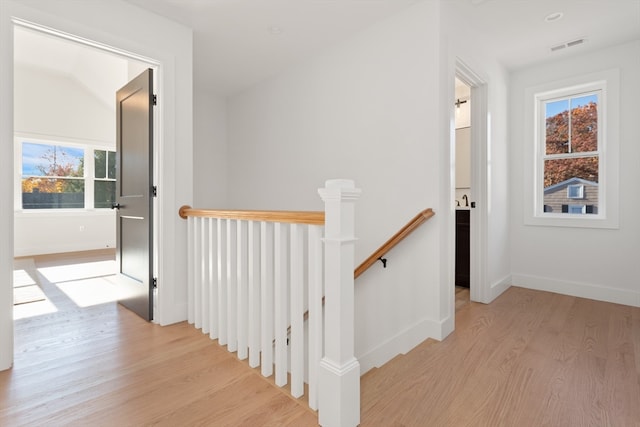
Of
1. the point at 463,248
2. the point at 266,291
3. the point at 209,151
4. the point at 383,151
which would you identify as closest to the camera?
the point at 266,291

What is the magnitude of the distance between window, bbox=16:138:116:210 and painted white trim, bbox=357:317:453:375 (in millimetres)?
6676

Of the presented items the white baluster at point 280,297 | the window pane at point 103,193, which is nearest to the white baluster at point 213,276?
the white baluster at point 280,297

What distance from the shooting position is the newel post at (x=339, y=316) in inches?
53.7

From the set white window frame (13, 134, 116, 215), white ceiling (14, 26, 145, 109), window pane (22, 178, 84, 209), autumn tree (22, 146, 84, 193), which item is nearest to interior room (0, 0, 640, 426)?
white ceiling (14, 26, 145, 109)

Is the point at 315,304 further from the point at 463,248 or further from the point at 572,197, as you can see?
the point at 572,197

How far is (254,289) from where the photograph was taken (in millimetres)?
1921

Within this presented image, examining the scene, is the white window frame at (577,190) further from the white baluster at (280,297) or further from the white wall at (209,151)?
the white wall at (209,151)

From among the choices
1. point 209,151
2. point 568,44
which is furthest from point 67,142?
point 568,44

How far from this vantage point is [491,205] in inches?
131

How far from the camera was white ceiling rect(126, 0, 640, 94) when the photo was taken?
2533 mm

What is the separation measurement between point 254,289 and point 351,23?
2.44m

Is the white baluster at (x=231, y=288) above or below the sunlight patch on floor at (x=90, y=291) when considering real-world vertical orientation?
above

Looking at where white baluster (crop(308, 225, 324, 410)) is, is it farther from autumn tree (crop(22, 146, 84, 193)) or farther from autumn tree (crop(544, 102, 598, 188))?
autumn tree (crop(22, 146, 84, 193))

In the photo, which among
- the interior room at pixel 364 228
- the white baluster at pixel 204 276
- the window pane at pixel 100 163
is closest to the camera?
the interior room at pixel 364 228
